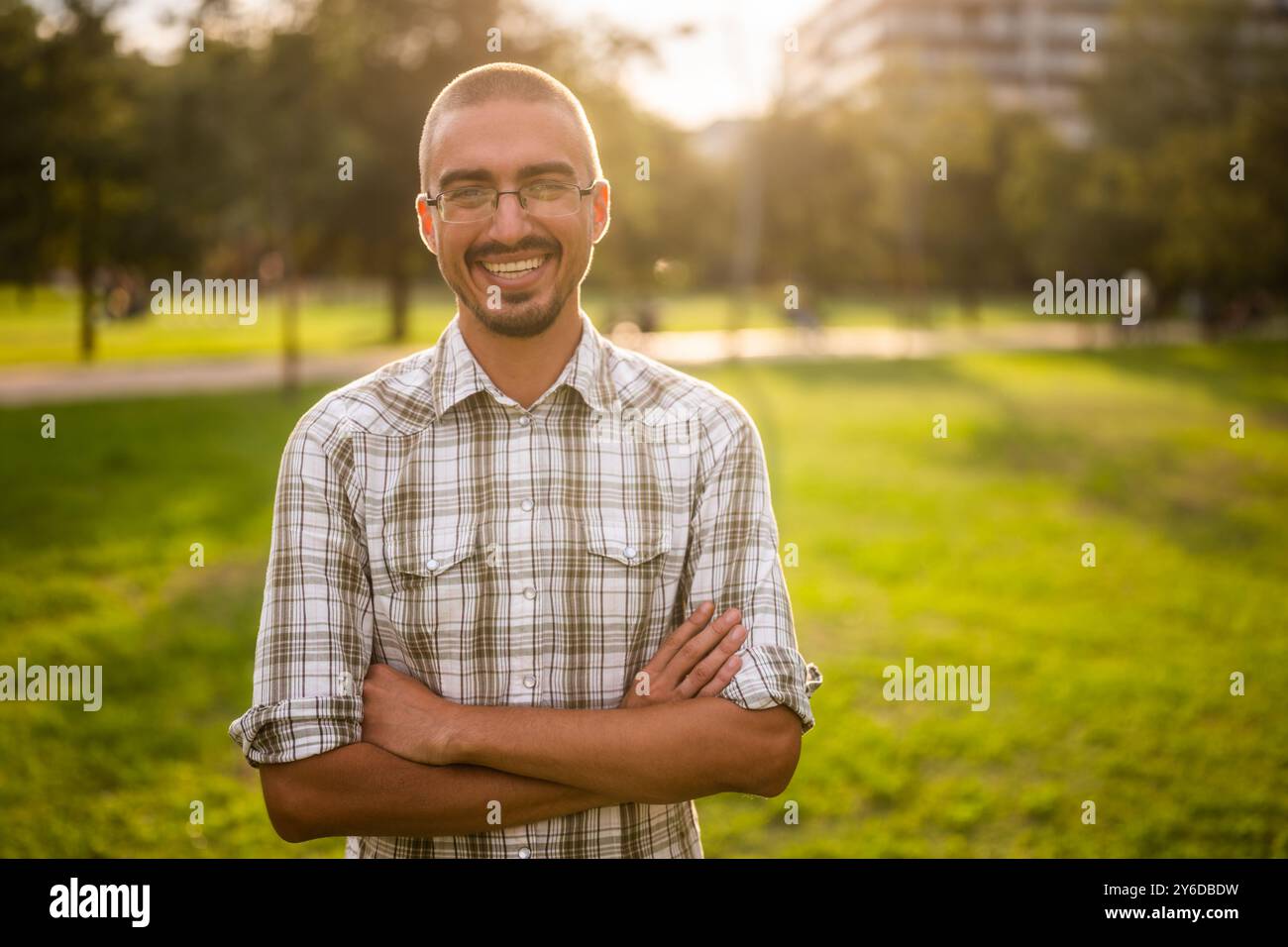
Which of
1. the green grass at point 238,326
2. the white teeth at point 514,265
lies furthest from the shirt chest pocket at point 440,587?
the green grass at point 238,326

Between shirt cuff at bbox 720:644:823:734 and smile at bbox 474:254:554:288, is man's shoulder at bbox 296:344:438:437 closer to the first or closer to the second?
smile at bbox 474:254:554:288

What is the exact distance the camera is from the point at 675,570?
101 inches

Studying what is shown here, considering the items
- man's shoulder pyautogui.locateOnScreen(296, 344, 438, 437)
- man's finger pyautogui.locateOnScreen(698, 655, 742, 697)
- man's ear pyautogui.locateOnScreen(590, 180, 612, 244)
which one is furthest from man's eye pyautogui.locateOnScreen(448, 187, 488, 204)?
man's finger pyautogui.locateOnScreen(698, 655, 742, 697)

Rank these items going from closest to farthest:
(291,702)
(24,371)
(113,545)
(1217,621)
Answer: (291,702)
(1217,621)
(113,545)
(24,371)

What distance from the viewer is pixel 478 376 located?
254 centimetres

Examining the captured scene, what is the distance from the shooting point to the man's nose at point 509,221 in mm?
2439

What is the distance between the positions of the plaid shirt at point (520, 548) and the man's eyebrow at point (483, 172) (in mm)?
384

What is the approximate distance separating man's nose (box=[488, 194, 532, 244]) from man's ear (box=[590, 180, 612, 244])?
0.17m

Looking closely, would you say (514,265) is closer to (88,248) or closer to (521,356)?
(521,356)

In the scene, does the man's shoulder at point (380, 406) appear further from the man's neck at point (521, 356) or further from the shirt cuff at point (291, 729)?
the shirt cuff at point (291, 729)

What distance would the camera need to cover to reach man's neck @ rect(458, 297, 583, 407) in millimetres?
2582
